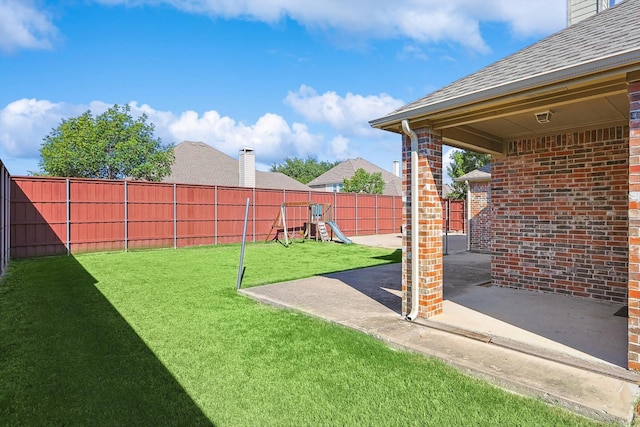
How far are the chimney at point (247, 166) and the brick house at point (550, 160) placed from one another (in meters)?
15.7

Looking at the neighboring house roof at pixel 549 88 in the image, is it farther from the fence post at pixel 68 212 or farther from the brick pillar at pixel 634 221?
the fence post at pixel 68 212

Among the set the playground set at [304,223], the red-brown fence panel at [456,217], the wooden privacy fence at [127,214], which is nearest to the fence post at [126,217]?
the wooden privacy fence at [127,214]

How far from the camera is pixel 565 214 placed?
16.6 feet

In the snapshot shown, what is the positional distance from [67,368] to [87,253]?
9020mm

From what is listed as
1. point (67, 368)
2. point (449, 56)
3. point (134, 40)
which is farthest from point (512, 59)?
point (134, 40)

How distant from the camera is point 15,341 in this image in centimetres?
359

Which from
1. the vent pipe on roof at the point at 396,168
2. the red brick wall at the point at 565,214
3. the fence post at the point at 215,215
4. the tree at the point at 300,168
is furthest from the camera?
the tree at the point at 300,168

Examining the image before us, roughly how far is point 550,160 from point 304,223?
1170 cm

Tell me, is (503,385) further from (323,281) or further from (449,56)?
(449,56)

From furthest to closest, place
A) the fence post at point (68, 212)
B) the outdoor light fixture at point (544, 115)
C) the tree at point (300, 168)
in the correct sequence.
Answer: the tree at point (300, 168) < the fence post at point (68, 212) < the outdoor light fixture at point (544, 115)

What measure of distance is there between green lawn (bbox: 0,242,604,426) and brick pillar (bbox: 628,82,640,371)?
891mm

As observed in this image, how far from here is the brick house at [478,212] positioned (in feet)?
37.0

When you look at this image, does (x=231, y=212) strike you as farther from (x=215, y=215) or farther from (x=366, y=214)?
(x=366, y=214)

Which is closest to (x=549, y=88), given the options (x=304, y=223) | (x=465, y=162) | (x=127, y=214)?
(x=127, y=214)
